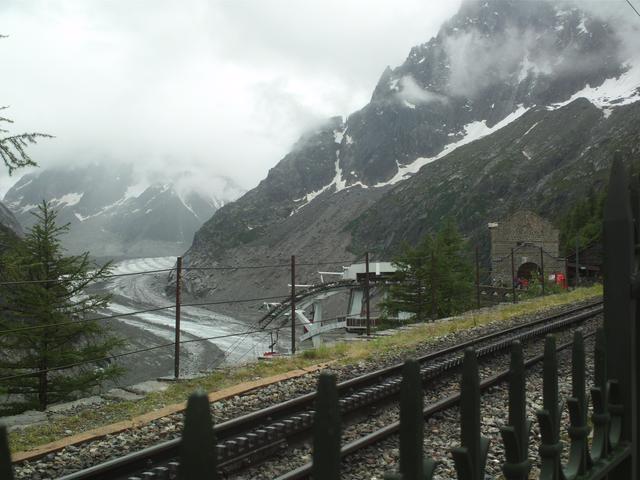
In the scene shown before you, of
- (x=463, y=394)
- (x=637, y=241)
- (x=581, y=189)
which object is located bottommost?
(x=463, y=394)

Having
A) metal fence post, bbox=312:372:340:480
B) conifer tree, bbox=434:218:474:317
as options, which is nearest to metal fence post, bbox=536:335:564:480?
metal fence post, bbox=312:372:340:480

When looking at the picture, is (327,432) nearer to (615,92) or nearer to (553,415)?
(553,415)

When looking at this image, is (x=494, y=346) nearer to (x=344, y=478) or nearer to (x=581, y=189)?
(x=344, y=478)

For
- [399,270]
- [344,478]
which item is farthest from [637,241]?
[399,270]

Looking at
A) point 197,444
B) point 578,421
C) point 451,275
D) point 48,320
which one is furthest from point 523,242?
point 197,444

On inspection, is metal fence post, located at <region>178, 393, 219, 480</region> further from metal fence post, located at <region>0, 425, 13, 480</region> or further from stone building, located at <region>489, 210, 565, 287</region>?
stone building, located at <region>489, 210, 565, 287</region>

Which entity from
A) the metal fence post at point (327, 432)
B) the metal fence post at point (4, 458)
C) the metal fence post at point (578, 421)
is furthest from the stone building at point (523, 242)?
the metal fence post at point (4, 458)

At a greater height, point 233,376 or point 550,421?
point 550,421

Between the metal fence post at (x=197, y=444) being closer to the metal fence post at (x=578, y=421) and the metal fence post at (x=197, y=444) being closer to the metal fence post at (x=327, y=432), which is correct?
the metal fence post at (x=327, y=432)

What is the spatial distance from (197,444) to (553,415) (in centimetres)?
141

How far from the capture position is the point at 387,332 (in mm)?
14289

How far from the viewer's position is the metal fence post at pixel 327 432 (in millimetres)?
1144

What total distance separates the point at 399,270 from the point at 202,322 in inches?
1685

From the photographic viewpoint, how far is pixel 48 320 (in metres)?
11.4
